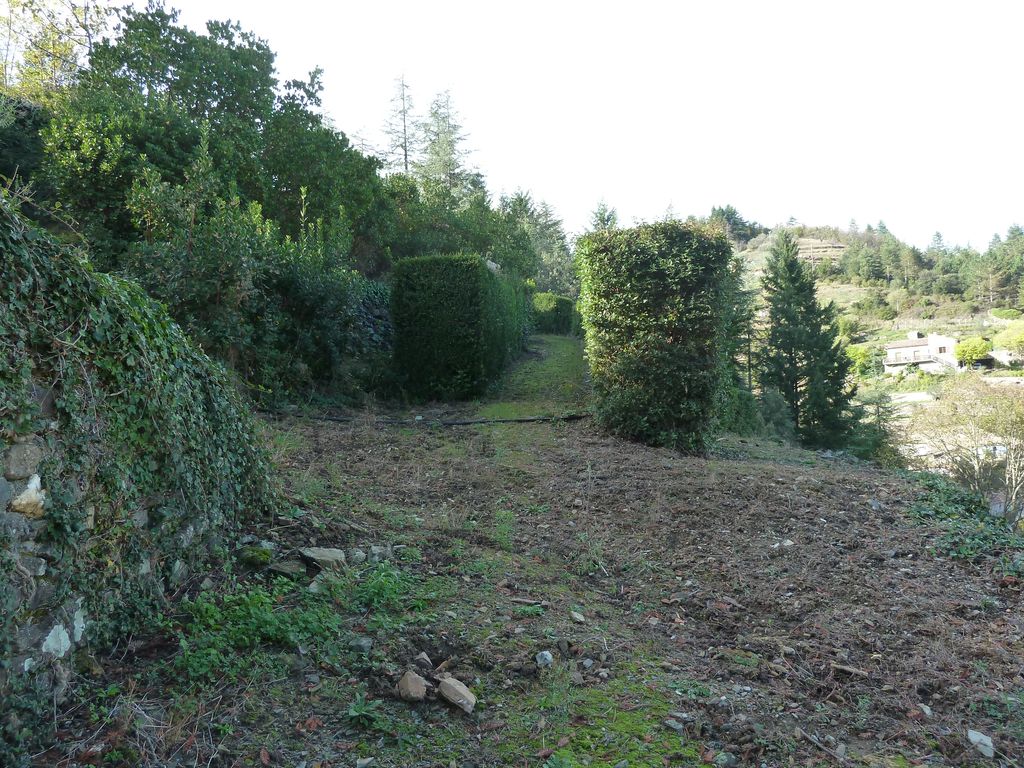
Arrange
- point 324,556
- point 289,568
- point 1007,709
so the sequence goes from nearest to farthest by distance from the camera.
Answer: point 1007,709 < point 289,568 < point 324,556

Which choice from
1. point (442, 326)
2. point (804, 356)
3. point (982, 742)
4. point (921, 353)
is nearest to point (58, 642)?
point (982, 742)

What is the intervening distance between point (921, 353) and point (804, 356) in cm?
2759

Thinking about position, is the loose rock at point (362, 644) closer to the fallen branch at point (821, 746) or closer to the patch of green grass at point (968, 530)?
the fallen branch at point (821, 746)

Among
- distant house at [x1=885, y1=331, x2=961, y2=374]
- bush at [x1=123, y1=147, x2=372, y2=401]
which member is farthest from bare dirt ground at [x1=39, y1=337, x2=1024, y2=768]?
distant house at [x1=885, y1=331, x2=961, y2=374]

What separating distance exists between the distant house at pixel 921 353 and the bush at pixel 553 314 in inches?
1143

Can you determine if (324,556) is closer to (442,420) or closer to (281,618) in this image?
(281,618)

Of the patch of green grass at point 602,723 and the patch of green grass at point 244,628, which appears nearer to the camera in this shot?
the patch of green grass at point 602,723

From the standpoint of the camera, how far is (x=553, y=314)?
22469mm

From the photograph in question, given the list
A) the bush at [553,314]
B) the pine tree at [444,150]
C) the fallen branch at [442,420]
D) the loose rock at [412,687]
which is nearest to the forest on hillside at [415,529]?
the loose rock at [412,687]

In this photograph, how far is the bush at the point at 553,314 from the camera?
2223 cm

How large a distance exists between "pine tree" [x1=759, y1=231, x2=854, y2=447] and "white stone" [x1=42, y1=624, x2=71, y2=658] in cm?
2173

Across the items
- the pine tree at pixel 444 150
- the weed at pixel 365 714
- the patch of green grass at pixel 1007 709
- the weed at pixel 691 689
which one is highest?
the pine tree at pixel 444 150

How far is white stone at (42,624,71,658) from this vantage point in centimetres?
225

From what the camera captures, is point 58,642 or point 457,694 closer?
point 58,642
